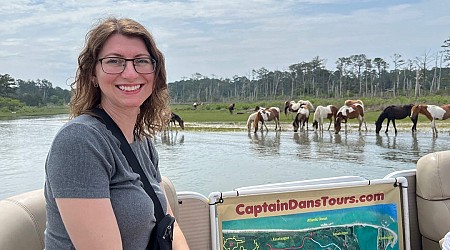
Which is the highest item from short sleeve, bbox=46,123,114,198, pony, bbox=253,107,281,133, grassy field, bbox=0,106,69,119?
short sleeve, bbox=46,123,114,198

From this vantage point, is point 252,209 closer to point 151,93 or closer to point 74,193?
point 151,93

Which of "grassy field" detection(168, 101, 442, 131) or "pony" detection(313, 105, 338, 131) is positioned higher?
"pony" detection(313, 105, 338, 131)

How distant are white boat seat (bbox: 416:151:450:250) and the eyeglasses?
1.79 metres

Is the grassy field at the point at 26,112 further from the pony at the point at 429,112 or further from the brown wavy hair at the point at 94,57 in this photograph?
the brown wavy hair at the point at 94,57

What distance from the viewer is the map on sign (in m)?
2.31

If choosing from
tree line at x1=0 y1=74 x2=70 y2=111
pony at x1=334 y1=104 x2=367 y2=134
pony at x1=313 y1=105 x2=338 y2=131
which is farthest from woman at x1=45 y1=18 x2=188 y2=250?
tree line at x1=0 y1=74 x2=70 y2=111

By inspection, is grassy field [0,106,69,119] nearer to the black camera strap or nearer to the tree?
the tree

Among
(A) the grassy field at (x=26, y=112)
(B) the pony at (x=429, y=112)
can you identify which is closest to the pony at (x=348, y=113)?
(B) the pony at (x=429, y=112)

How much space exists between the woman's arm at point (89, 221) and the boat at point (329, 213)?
95cm

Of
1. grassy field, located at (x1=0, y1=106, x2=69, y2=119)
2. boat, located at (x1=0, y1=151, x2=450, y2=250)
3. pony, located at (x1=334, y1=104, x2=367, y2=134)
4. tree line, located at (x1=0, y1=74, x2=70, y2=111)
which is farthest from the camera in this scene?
grassy field, located at (x1=0, y1=106, x2=69, y2=119)

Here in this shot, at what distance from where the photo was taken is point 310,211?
2.40 meters

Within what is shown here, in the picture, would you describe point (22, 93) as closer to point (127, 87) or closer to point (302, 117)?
point (302, 117)

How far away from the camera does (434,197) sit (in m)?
2.49

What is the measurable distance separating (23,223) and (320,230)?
148 centimetres
